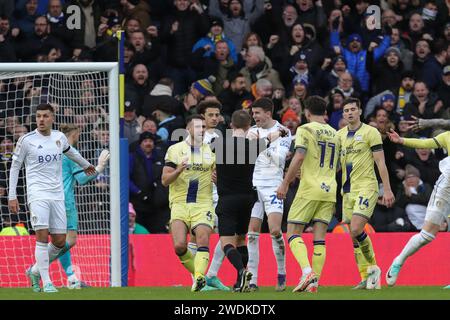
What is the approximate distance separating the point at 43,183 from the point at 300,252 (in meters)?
3.30

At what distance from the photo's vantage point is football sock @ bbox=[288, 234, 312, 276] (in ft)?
46.0

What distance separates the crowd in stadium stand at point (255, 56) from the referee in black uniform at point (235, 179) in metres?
4.96

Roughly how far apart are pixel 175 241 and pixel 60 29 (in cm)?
801

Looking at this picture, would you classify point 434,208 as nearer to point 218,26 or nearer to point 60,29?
point 218,26

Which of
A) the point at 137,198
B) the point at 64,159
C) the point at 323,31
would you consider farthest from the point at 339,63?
the point at 64,159

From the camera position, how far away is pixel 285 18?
21.6 m

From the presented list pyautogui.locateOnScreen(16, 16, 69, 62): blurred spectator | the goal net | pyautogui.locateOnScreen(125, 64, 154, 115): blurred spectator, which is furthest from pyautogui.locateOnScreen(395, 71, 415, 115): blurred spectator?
pyautogui.locateOnScreen(16, 16, 69, 62): blurred spectator

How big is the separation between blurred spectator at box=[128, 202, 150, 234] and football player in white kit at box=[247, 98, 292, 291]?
11.7 ft

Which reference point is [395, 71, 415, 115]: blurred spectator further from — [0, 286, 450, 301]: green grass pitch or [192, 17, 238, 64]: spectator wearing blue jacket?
[0, 286, 450, 301]: green grass pitch

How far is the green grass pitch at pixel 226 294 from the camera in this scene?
1309 cm

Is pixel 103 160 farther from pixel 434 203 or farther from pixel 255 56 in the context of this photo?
pixel 255 56

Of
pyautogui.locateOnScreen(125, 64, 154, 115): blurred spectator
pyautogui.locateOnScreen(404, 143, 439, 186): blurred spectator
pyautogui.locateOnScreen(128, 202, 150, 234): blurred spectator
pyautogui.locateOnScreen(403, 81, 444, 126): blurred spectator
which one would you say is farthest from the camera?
pyautogui.locateOnScreen(125, 64, 154, 115): blurred spectator

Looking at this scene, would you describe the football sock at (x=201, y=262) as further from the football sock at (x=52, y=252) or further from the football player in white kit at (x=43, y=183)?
the football sock at (x=52, y=252)

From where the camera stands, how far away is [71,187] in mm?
16328
